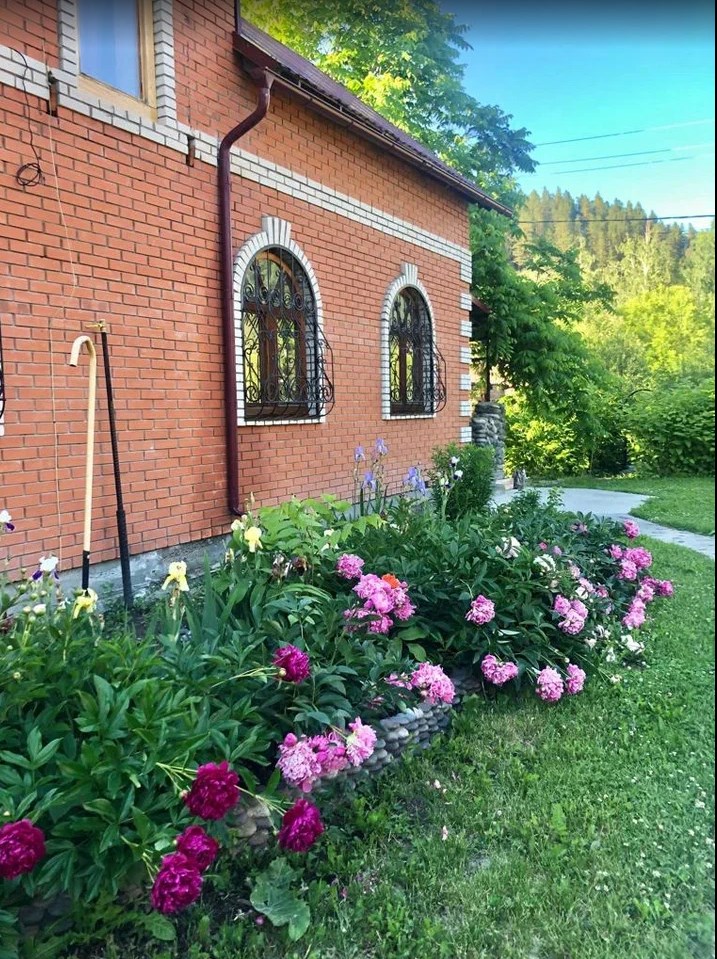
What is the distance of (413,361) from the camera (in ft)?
28.1

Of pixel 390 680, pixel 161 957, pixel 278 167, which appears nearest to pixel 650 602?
pixel 390 680

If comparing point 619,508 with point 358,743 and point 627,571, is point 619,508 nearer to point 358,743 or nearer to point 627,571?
Result: point 627,571

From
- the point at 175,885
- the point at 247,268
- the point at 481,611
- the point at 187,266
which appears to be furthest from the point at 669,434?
the point at 175,885

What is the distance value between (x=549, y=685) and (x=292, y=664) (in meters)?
1.39

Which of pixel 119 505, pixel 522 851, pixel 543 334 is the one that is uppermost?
pixel 543 334

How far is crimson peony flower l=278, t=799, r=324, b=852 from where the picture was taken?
5.96 feet

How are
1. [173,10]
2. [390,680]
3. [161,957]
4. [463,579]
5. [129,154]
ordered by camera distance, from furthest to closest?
[173,10], [129,154], [463,579], [390,680], [161,957]

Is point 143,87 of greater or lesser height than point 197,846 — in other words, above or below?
above

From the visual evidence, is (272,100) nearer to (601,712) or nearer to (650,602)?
(650,602)

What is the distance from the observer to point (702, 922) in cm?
174

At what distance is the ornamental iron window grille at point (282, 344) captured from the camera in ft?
18.7

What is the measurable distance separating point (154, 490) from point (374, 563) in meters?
1.98

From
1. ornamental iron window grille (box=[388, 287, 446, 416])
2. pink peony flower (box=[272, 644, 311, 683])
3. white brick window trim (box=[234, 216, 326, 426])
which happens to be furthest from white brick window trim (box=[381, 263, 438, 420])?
pink peony flower (box=[272, 644, 311, 683])

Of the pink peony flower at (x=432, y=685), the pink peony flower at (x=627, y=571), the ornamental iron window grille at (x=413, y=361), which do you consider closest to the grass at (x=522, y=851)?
the pink peony flower at (x=432, y=685)
